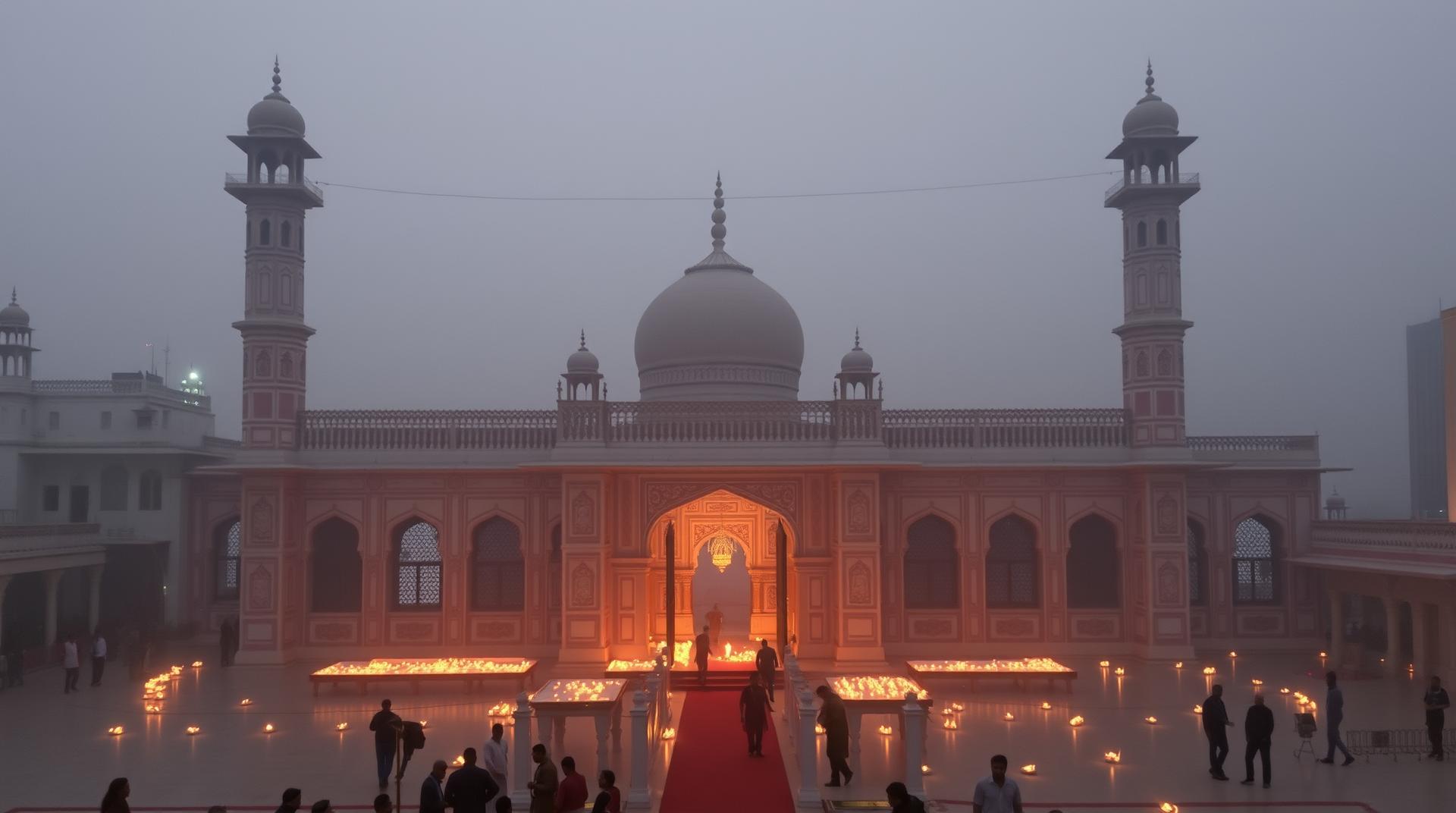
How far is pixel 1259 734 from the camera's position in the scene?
1129 centimetres

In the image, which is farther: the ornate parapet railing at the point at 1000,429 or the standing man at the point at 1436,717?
the ornate parapet railing at the point at 1000,429

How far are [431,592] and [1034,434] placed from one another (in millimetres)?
11686

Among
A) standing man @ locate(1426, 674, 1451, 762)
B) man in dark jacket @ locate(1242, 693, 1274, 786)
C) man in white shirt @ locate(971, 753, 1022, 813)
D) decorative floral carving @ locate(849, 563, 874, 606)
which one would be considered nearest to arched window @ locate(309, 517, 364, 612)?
decorative floral carving @ locate(849, 563, 874, 606)

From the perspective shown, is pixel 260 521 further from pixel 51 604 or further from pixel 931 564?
pixel 931 564

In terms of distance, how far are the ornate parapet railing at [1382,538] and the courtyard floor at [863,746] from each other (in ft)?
7.19

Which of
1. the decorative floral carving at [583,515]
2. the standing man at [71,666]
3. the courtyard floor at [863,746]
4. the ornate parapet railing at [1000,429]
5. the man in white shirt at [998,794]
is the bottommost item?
the courtyard floor at [863,746]

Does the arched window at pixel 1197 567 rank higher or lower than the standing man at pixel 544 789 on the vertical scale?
higher

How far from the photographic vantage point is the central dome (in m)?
22.7

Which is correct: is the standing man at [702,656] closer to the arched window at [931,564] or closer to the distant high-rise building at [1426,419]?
the arched window at [931,564]

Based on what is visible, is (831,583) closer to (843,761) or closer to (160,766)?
(843,761)

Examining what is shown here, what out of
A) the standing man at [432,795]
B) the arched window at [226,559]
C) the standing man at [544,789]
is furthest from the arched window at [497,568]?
the standing man at [432,795]

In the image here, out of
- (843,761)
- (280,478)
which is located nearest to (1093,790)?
(843,761)

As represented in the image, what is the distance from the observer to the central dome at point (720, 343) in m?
22.7

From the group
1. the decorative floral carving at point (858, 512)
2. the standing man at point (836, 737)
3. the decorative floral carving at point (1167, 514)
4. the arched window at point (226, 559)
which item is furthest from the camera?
the arched window at point (226, 559)
